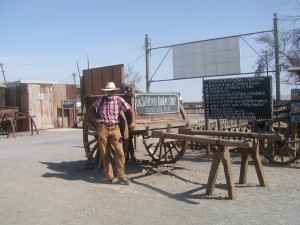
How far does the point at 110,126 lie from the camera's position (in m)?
7.72

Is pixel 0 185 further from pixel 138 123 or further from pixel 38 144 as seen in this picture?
pixel 38 144

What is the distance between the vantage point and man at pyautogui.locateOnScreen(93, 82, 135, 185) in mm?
7641

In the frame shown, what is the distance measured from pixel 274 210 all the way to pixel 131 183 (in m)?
2.73

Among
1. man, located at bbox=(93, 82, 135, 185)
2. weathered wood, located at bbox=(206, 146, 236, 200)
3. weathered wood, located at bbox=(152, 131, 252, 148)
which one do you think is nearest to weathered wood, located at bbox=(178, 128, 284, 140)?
weathered wood, located at bbox=(152, 131, 252, 148)

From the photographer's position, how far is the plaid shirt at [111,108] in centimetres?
774

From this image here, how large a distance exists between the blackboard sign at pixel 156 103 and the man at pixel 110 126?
0.51 m

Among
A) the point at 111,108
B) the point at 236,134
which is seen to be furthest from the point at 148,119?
the point at 236,134

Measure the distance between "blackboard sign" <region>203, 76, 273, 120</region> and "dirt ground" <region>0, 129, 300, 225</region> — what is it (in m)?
1.25

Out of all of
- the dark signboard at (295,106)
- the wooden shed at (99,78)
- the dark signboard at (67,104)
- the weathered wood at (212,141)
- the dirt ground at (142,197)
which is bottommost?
the dirt ground at (142,197)

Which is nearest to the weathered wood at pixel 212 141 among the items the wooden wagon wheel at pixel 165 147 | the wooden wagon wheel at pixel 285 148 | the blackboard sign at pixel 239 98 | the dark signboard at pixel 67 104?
the wooden wagon wheel at pixel 165 147

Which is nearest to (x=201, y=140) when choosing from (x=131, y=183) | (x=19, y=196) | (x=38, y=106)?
(x=131, y=183)

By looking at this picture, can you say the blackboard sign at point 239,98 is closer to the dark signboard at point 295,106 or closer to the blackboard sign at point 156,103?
the dark signboard at point 295,106

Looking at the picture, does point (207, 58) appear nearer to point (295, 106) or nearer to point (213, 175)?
point (295, 106)

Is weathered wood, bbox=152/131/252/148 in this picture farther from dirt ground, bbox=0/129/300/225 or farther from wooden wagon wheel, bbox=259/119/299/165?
wooden wagon wheel, bbox=259/119/299/165
